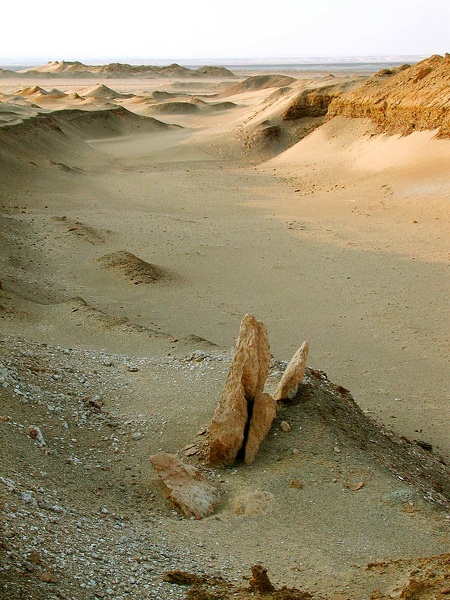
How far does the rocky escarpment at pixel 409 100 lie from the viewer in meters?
18.6

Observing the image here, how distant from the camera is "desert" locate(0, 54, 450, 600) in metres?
4.32

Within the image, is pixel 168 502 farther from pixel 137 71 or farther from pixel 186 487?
pixel 137 71

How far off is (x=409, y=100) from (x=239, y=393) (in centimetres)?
1574

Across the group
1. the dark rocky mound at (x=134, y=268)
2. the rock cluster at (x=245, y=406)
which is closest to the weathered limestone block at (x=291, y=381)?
the rock cluster at (x=245, y=406)

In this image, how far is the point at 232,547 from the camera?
455 cm

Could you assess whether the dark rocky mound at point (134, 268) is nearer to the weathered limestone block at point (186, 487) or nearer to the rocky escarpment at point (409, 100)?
the weathered limestone block at point (186, 487)

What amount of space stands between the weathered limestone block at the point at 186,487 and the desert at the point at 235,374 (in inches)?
0.6

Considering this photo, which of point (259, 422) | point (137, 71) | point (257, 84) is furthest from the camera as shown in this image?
point (137, 71)

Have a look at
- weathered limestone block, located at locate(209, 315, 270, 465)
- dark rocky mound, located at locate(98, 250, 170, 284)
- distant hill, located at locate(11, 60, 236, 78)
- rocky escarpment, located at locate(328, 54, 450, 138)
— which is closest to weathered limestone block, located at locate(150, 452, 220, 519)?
weathered limestone block, located at locate(209, 315, 270, 465)

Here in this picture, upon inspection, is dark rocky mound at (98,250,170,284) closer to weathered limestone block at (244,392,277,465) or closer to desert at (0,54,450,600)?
desert at (0,54,450,600)

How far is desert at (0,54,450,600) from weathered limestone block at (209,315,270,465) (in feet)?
0.06

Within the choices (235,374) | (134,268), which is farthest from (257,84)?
(235,374)

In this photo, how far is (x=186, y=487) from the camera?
5066 mm

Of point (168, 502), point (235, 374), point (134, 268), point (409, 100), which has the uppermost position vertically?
point (409, 100)
